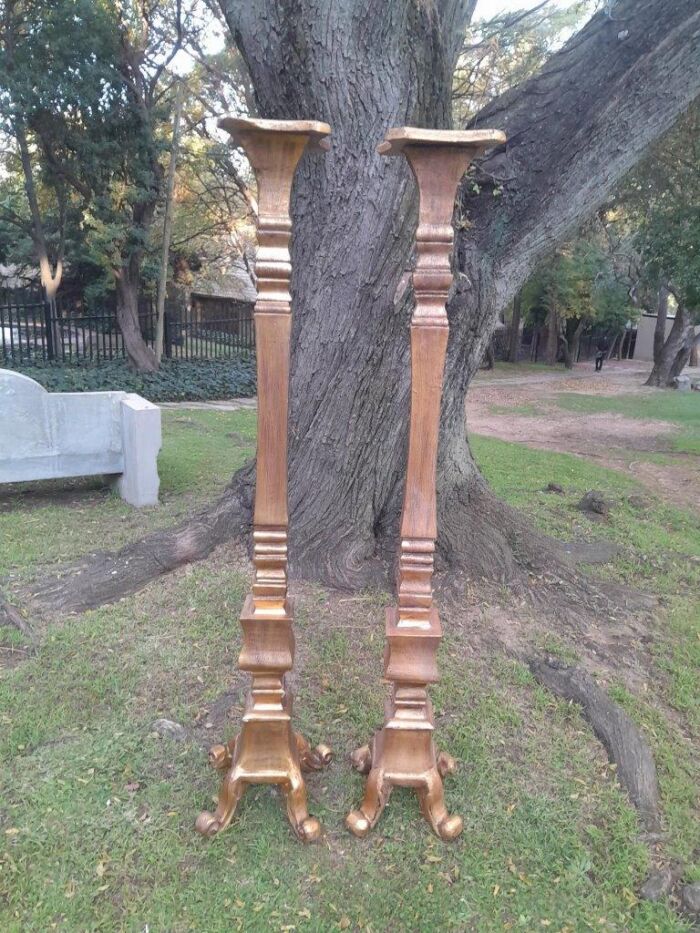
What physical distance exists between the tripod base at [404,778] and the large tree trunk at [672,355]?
1705 centimetres

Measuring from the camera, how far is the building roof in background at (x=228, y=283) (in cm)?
1857

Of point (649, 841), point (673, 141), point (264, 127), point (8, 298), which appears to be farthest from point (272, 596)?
point (8, 298)

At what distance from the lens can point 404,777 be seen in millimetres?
2488

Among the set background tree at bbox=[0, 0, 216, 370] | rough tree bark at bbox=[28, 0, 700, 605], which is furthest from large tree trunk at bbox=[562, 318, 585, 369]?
rough tree bark at bbox=[28, 0, 700, 605]

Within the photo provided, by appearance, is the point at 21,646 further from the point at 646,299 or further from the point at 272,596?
the point at 646,299

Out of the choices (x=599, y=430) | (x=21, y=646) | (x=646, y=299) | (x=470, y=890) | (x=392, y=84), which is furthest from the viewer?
(x=646, y=299)

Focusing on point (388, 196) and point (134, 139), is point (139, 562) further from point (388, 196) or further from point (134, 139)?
point (134, 139)

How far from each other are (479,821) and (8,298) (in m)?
13.4

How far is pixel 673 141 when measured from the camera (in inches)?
315

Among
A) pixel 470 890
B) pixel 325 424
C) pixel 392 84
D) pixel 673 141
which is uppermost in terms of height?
pixel 673 141

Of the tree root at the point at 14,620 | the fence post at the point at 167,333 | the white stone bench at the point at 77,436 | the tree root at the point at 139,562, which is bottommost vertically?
the tree root at the point at 14,620

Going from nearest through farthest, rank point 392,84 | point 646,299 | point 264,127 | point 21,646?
point 264,127, point 392,84, point 21,646, point 646,299

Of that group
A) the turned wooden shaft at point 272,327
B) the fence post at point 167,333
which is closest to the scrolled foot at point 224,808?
the turned wooden shaft at point 272,327

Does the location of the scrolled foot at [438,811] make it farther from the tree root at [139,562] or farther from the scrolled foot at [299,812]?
the tree root at [139,562]
